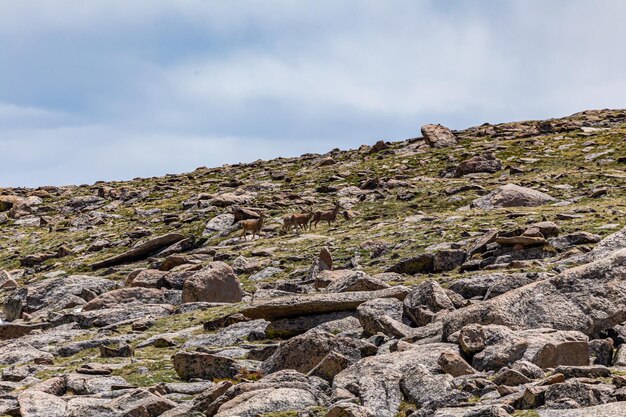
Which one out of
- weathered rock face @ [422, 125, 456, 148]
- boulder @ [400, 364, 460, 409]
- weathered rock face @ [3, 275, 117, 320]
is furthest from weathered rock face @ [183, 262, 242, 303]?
weathered rock face @ [422, 125, 456, 148]

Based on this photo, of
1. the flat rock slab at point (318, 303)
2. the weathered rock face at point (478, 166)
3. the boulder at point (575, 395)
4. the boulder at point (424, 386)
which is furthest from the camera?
the weathered rock face at point (478, 166)

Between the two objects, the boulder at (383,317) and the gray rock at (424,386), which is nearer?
the gray rock at (424,386)

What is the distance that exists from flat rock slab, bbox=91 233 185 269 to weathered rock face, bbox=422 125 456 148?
114 feet

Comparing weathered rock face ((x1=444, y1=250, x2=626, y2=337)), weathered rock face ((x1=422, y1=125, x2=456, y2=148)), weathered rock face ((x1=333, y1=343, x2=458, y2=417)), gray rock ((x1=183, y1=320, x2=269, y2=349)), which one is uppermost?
weathered rock face ((x1=422, y1=125, x2=456, y2=148))

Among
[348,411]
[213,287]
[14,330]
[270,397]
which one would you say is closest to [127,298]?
[213,287]

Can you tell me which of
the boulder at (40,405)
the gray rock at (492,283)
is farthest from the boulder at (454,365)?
the boulder at (40,405)

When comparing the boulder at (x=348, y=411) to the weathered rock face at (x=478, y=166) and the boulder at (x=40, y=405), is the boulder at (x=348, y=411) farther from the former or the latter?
the weathered rock face at (x=478, y=166)

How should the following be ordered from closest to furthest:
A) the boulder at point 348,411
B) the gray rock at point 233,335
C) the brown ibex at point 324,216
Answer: the boulder at point 348,411 → the gray rock at point 233,335 → the brown ibex at point 324,216

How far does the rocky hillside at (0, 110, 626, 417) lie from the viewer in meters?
15.5

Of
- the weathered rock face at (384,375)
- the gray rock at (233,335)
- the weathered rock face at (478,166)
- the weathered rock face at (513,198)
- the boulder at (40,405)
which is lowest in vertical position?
the boulder at (40,405)

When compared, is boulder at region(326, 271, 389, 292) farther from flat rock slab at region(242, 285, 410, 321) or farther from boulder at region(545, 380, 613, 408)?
boulder at region(545, 380, 613, 408)

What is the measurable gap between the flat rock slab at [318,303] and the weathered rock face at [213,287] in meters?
5.87

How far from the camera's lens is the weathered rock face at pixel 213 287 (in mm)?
30094

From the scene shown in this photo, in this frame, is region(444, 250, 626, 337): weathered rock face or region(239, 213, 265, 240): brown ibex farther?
region(239, 213, 265, 240): brown ibex
